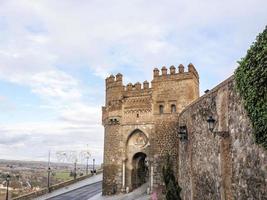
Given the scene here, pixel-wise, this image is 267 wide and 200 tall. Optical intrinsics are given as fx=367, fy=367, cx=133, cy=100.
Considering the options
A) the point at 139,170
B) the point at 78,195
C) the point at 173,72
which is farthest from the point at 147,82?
the point at 78,195

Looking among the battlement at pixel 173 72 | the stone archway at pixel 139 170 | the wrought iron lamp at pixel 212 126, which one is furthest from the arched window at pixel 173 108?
the wrought iron lamp at pixel 212 126

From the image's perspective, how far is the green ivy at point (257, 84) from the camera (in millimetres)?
7238

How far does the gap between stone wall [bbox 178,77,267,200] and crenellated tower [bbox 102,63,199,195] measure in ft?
28.0

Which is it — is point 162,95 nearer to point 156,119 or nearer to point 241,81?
point 156,119

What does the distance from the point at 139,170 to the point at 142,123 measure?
12.9ft

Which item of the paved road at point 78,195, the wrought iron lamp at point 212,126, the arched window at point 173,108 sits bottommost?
the paved road at point 78,195

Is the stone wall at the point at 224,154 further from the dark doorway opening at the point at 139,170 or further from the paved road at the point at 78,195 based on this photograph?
the paved road at the point at 78,195

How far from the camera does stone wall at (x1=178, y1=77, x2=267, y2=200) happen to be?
8.23m

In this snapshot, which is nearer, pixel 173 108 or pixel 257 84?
pixel 257 84

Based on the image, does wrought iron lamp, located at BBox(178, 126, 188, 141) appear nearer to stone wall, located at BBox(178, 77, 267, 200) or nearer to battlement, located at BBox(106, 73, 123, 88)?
stone wall, located at BBox(178, 77, 267, 200)

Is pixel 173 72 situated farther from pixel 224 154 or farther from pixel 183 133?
pixel 224 154

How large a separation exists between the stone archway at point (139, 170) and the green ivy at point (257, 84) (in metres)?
18.5

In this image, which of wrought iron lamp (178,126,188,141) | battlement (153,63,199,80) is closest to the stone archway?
battlement (153,63,199,80)

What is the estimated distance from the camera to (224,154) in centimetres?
1047
